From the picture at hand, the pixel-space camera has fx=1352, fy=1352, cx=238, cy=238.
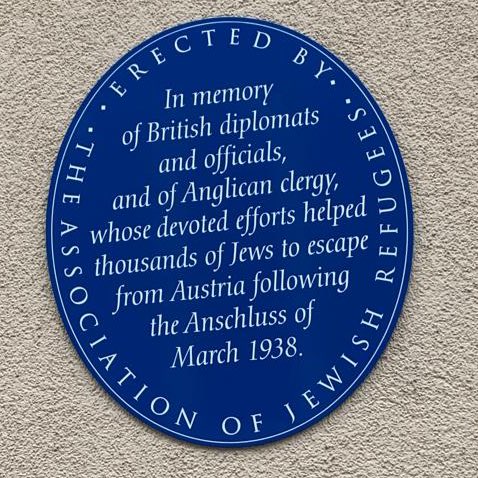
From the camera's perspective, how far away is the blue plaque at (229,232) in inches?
265

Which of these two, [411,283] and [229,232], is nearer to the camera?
[411,283]

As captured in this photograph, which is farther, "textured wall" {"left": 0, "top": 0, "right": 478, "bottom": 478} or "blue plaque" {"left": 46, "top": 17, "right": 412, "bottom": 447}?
"blue plaque" {"left": 46, "top": 17, "right": 412, "bottom": 447}

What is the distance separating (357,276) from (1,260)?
6.24 ft

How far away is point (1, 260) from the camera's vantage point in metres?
7.19

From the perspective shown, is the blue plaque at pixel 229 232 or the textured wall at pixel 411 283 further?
the blue plaque at pixel 229 232

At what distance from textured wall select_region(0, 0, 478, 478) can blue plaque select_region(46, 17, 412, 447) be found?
9 centimetres

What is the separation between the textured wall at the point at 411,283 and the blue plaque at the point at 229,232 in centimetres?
9

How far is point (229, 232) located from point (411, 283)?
3.19 ft

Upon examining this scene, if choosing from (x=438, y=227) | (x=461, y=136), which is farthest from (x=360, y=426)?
(x=461, y=136)

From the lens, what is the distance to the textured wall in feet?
21.6

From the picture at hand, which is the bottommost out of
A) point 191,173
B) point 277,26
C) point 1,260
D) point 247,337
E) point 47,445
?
point 47,445

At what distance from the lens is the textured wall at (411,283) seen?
→ 21.6 ft

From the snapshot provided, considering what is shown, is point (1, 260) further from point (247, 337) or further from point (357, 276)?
point (357, 276)

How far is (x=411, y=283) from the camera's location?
6.75 metres
